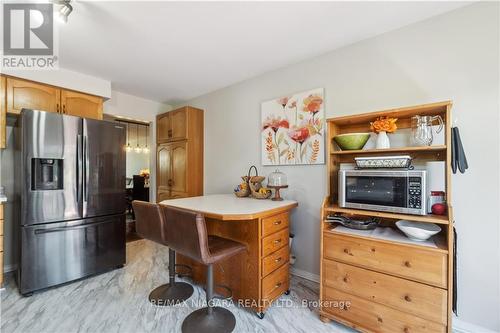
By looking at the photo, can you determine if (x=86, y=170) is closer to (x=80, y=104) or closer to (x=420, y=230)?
(x=80, y=104)

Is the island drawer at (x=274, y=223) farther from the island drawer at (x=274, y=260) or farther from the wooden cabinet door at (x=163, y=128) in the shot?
the wooden cabinet door at (x=163, y=128)

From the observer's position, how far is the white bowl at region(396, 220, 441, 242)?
4.88 feet

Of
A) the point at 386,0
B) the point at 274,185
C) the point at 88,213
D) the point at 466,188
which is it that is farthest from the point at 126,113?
the point at 466,188

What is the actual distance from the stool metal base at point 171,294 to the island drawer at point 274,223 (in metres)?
1.06

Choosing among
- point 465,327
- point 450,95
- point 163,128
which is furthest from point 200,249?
point 163,128

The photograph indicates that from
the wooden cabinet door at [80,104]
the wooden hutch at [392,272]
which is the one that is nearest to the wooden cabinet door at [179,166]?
the wooden cabinet door at [80,104]

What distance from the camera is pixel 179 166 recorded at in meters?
3.61

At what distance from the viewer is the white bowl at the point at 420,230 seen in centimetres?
Answer: 149

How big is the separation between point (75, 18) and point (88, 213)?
1891mm

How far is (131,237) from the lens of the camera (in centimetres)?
405

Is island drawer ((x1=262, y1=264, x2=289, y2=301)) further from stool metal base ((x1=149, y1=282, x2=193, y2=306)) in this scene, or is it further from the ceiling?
the ceiling

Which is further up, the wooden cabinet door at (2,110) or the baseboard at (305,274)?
the wooden cabinet door at (2,110)

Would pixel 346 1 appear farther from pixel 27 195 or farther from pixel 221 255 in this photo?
pixel 27 195

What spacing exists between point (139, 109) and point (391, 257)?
13.2 feet
